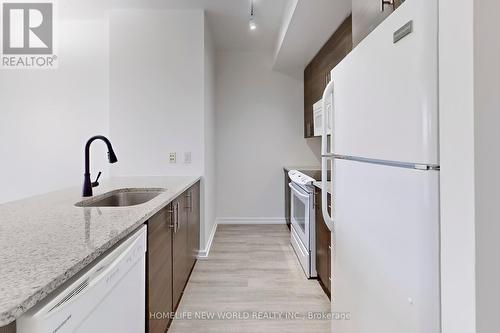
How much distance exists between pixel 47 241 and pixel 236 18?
3.17m

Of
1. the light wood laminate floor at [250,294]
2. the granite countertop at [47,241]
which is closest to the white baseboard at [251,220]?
the light wood laminate floor at [250,294]

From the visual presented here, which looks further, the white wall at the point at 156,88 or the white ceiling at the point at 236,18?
the white wall at the point at 156,88

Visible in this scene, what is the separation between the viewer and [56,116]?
3633 mm

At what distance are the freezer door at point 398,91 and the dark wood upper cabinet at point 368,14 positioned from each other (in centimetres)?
18

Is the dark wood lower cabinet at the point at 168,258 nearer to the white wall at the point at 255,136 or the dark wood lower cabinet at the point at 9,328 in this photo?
the dark wood lower cabinet at the point at 9,328

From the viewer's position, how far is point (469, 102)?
701 millimetres

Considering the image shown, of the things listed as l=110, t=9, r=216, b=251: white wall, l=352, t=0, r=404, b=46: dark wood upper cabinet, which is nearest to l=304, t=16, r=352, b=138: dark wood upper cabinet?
l=352, t=0, r=404, b=46: dark wood upper cabinet

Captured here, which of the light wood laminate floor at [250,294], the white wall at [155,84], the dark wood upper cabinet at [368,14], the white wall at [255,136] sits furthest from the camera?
the white wall at [255,136]

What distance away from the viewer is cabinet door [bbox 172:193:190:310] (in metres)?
2.05

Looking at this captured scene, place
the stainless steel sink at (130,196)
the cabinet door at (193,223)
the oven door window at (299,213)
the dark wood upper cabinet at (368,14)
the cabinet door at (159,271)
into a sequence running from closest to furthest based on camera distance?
1. the dark wood upper cabinet at (368,14)
2. the cabinet door at (159,271)
3. the stainless steel sink at (130,196)
4. the cabinet door at (193,223)
5. the oven door window at (299,213)

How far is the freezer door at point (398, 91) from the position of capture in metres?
0.82

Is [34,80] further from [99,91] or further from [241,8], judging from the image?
[241,8]

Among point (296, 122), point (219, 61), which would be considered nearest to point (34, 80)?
point (219, 61)

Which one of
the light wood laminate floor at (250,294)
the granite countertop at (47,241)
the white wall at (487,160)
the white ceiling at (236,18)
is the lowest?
the light wood laminate floor at (250,294)
